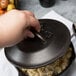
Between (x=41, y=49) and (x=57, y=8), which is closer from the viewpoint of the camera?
(x=41, y=49)

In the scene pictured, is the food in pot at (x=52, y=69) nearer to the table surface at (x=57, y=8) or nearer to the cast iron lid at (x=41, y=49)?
the cast iron lid at (x=41, y=49)

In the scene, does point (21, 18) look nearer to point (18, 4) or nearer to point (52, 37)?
point (52, 37)

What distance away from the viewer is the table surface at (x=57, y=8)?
636 mm

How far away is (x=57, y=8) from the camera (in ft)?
2.17

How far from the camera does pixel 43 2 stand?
2.18ft

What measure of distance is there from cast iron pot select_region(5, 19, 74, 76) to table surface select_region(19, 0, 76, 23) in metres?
0.20

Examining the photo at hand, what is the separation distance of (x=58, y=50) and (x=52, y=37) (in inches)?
1.3

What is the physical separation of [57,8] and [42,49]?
0.28 m

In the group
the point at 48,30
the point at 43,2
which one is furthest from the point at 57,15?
the point at 48,30

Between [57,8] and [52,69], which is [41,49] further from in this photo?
[57,8]

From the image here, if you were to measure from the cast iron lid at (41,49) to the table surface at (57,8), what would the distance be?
20 cm

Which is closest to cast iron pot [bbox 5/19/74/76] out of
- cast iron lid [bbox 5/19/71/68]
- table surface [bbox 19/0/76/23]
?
cast iron lid [bbox 5/19/71/68]

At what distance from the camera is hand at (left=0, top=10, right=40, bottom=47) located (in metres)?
0.38

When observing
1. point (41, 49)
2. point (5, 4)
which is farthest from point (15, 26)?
point (5, 4)
